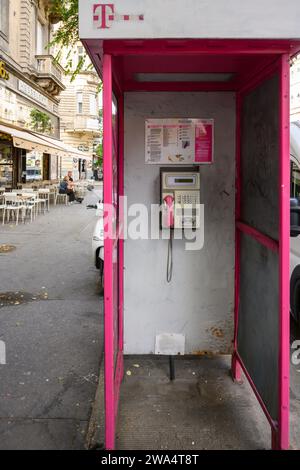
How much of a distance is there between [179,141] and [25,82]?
18375 mm

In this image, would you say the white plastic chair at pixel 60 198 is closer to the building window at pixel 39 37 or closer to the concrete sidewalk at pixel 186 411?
the building window at pixel 39 37

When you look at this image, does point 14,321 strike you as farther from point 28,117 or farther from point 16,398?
point 28,117

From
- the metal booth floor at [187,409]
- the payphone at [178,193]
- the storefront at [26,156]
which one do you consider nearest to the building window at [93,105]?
the storefront at [26,156]

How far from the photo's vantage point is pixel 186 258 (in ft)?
12.9

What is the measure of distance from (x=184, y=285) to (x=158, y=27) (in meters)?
2.27

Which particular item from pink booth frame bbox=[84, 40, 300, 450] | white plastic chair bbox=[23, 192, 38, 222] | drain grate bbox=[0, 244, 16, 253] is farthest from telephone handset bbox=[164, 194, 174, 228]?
white plastic chair bbox=[23, 192, 38, 222]

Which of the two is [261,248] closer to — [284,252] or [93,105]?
[284,252]

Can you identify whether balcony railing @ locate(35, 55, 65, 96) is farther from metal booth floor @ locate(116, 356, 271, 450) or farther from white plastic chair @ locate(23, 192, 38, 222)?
metal booth floor @ locate(116, 356, 271, 450)

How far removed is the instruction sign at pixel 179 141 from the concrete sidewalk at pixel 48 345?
2.03 meters

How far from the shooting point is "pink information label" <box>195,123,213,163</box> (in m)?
3.74

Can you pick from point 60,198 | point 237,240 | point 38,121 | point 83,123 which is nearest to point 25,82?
point 38,121
